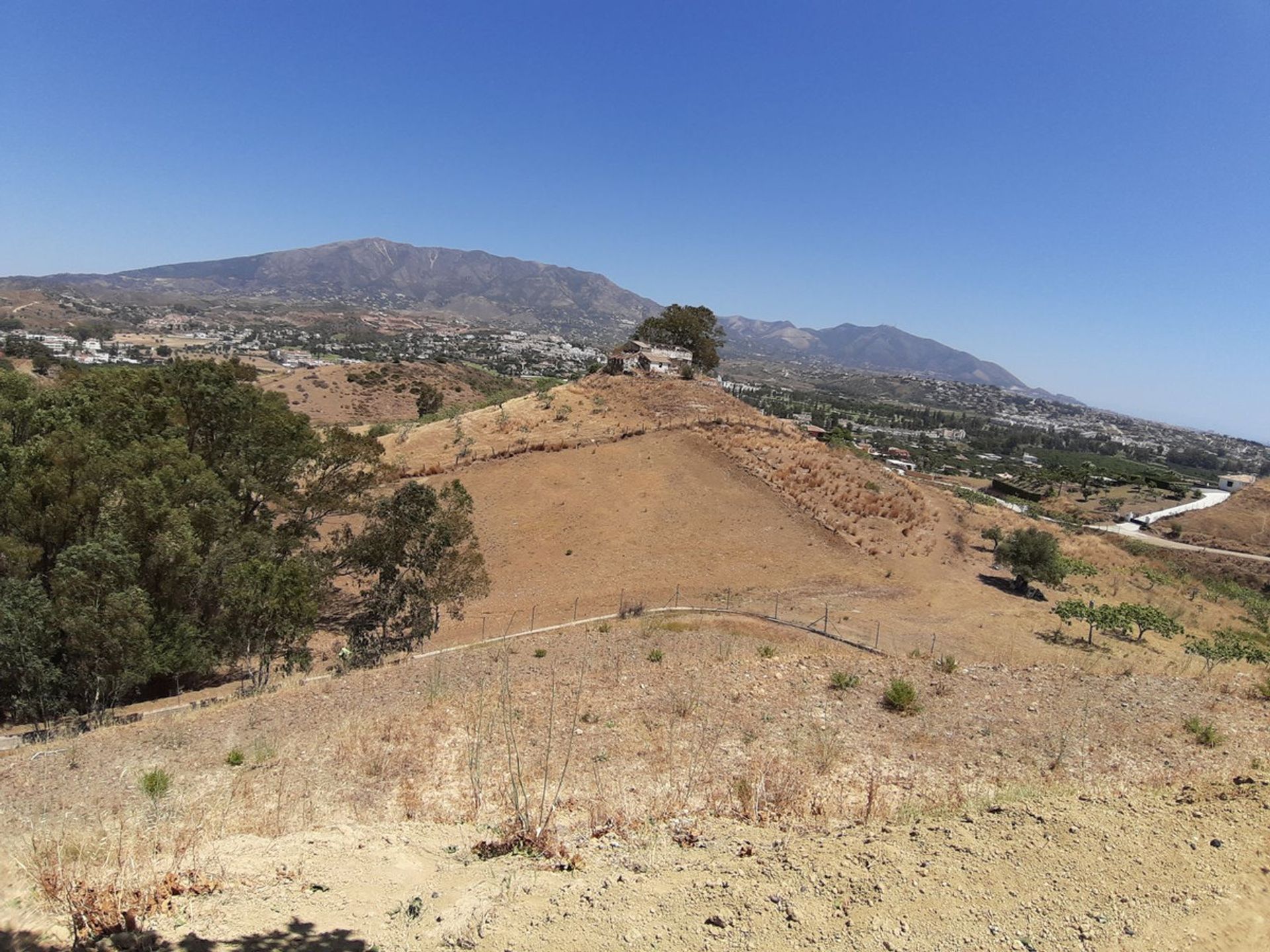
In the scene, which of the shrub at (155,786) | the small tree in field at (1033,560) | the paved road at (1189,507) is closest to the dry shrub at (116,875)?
the shrub at (155,786)

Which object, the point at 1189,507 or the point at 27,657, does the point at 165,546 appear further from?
the point at 1189,507

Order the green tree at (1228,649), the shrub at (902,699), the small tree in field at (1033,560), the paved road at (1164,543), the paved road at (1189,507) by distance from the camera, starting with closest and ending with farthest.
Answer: the shrub at (902,699) < the green tree at (1228,649) < the small tree in field at (1033,560) < the paved road at (1164,543) < the paved road at (1189,507)

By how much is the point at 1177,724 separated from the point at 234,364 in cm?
2930

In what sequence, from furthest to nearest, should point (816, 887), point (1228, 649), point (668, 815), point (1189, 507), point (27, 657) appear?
1. point (1189, 507)
2. point (1228, 649)
3. point (27, 657)
4. point (668, 815)
5. point (816, 887)

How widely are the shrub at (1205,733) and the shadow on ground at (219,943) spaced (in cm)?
1127

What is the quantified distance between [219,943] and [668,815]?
4.14 metres

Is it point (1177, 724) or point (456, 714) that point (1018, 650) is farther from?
point (456, 714)

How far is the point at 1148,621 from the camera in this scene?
58.8 feet

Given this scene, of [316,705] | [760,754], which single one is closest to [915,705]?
[760,754]

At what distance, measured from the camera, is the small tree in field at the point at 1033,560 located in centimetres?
2145

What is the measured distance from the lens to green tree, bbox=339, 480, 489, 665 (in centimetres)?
1666

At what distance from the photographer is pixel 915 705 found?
419 inches

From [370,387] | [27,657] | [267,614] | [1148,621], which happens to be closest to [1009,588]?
[1148,621]

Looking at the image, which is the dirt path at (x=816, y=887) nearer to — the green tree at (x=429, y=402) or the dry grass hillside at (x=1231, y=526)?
the green tree at (x=429, y=402)
